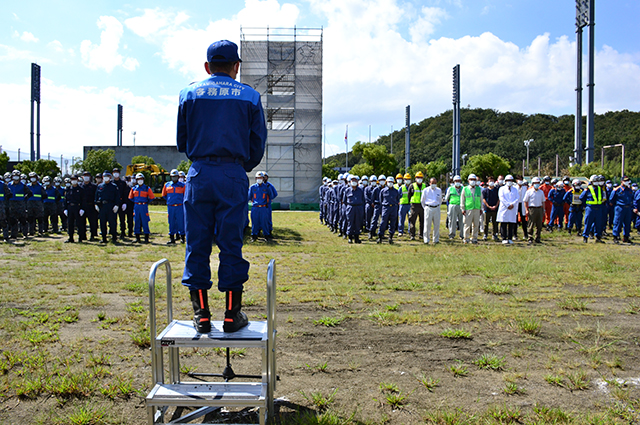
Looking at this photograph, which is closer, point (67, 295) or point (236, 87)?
point (236, 87)

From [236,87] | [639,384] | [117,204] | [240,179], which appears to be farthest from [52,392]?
[117,204]

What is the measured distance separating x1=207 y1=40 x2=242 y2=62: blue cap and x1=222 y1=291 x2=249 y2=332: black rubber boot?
69.0 inches

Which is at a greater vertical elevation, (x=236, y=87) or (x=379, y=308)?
(x=236, y=87)

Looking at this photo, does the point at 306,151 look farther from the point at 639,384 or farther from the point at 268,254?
the point at 639,384

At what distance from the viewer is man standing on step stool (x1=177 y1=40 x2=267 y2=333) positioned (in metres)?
3.19

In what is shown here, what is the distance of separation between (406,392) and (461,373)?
2.18 ft

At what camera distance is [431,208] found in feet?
47.0

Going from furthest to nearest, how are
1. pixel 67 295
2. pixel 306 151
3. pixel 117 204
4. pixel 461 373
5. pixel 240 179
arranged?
pixel 306 151, pixel 117 204, pixel 67 295, pixel 461 373, pixel 240 179

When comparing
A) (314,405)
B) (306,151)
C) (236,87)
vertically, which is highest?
(306,151)

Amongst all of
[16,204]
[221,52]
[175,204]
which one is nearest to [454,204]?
[175,204]

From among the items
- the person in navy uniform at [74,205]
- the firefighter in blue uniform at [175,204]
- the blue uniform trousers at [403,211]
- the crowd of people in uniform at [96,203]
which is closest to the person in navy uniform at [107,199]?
the crowd of people in uniform at [96,203]

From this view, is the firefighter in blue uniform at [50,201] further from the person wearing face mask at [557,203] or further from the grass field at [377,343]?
the person wearing face mask at [557,203]

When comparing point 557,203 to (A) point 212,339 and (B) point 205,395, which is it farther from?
(B) point 205,395

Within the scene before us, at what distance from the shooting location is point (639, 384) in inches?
149
